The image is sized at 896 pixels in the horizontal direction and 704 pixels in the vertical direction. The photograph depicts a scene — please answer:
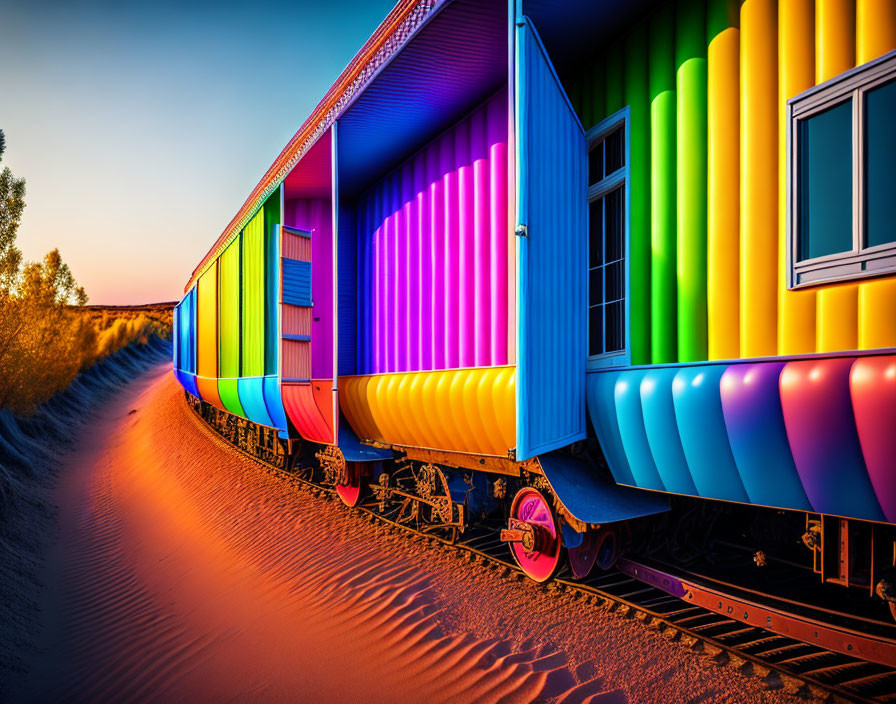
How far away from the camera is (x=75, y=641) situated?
556 centimetres

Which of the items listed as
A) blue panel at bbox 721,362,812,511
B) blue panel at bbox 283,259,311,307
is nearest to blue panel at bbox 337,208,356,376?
blue panel at bbox 283,259,311,307

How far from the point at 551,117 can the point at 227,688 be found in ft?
15.3

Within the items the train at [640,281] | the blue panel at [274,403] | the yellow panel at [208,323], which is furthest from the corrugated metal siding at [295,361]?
the yellow panel at [208,323]

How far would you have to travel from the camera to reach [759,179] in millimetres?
3203

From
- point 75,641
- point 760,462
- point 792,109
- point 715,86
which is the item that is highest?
point 715,86

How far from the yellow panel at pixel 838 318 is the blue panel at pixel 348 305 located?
18.0ft

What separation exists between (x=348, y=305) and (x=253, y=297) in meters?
3.75

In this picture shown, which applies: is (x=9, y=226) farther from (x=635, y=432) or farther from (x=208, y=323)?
(x=635, y=432)

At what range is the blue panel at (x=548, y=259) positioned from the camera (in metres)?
3.71

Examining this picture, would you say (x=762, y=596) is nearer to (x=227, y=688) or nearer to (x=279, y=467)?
(x=227, y=688)

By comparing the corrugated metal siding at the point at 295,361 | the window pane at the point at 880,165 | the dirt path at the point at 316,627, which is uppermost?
the window pane at the point at 880,165

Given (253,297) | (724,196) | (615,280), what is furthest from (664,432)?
(253,297)

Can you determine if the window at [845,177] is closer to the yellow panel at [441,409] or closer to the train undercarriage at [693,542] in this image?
the train undercarriage at [693,542]

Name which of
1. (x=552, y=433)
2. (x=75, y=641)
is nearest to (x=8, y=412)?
(x=75, y=641)
